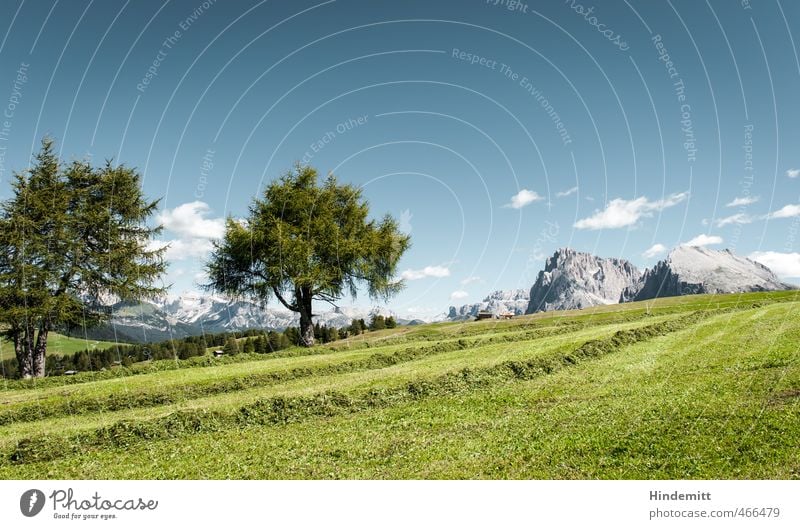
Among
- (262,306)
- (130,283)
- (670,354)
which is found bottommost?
(670,354)

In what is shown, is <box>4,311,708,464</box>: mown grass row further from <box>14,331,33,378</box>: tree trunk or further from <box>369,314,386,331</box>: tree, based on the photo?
<box>369,314,386,331</box>: tree

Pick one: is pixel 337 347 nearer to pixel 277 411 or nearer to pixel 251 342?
pixel 251 342

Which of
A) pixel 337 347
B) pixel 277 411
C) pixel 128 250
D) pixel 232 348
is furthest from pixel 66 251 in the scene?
pixel 277 411

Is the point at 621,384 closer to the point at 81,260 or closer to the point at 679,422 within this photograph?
the point at 679,422

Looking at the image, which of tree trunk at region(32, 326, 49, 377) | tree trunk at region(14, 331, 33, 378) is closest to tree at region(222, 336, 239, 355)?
tree trunk at region(32, 326, 49, 377)

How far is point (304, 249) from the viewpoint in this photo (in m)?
39.1

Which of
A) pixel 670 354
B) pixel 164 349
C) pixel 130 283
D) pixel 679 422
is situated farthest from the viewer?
pixel 164 349

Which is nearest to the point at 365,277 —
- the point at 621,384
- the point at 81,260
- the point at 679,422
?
the point at 81,260

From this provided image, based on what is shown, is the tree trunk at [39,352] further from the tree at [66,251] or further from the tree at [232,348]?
the tree at [232,348]

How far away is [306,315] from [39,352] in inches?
781

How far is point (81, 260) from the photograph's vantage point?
117ft
